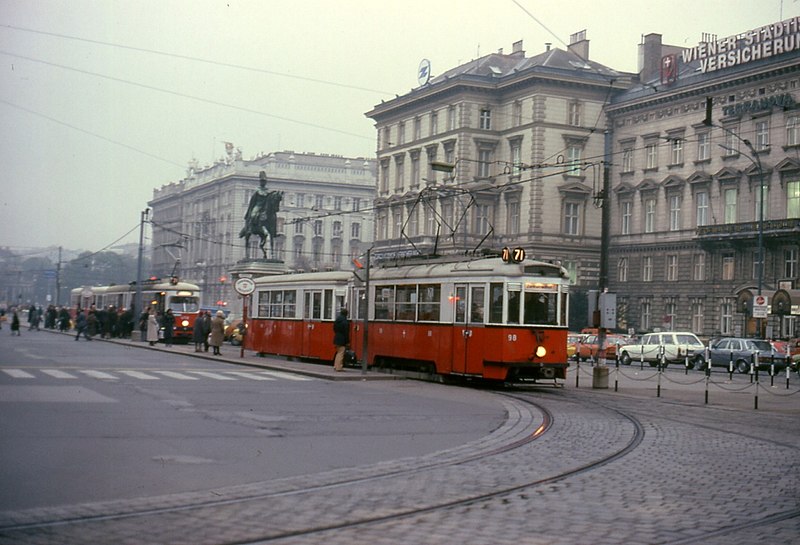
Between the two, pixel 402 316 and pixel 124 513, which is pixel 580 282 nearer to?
pixel 402 316

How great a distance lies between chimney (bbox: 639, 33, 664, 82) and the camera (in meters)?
75.4

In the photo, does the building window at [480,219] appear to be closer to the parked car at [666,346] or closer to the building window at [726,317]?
the building window at [726,317]

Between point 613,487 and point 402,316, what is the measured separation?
55.2 ft

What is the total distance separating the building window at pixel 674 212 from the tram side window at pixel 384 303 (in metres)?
42.6

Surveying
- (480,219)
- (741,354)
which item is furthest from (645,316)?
(741,354)

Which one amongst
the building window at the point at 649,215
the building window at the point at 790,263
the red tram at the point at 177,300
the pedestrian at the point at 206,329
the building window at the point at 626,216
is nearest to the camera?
the pedestrian at the point at 206,329

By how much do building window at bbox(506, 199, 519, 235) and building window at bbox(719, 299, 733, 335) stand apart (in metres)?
16.7

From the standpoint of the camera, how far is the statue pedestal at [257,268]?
171 feet

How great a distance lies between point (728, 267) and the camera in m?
62.4

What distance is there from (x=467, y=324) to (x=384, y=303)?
411 cm

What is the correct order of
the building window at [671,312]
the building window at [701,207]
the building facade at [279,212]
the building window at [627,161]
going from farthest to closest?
the building facade at [279,212], the building window at [627,161], the building window at [671,312], the building window at [701,207]

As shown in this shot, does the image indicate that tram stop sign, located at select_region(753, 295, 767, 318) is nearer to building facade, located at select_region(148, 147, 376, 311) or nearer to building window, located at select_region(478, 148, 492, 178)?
building window, located at select_region(478, 148, 492, 178)

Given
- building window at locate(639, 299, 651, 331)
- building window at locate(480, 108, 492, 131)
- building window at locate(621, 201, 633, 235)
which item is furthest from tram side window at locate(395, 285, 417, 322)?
building window at locate(480, 108, 492, 131)

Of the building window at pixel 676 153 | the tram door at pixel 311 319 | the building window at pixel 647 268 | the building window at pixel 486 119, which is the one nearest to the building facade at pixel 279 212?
the building window at pixel 486 119
